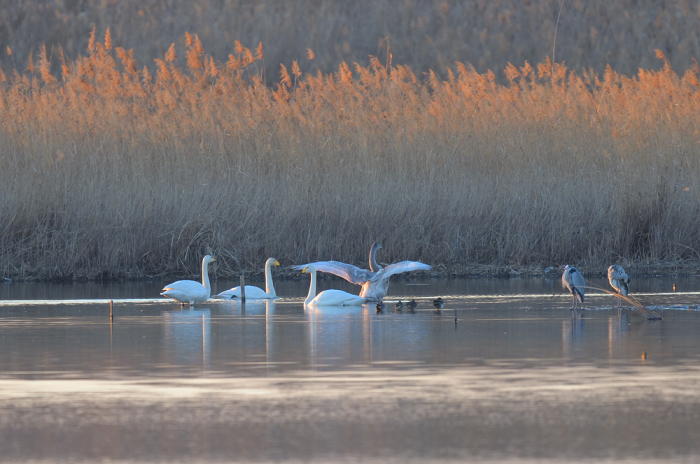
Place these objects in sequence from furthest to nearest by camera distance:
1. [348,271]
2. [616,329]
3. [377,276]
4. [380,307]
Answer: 1. [348,271]
2. [377,276]
3. [380,307]
4. [616,329]

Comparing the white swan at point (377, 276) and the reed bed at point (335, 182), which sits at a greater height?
the reed bed at point (335, 182)

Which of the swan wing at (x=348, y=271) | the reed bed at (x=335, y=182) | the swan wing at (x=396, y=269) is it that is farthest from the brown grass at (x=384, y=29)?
the swan wing at (x=396, y=269)

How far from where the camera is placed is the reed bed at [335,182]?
489 inches

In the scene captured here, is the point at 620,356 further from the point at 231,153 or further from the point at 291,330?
the point at 231,153

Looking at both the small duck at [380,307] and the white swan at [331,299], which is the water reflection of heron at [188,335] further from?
the small duck at [380,307]

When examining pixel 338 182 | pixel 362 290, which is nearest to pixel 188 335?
pixel 362 290

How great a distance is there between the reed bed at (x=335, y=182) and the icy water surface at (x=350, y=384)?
293cm

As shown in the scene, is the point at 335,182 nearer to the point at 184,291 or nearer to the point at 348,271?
the point at 348,271

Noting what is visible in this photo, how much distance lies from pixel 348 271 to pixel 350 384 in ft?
15.6

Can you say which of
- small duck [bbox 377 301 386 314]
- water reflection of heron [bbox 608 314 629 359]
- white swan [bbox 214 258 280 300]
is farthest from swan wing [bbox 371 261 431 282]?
water reflection of heron [bbox 608 314 629 359]

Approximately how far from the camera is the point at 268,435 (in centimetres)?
475

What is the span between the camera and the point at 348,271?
1058cm

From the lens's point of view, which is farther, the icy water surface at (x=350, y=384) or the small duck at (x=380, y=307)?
the small duck at (x=380, y=307)

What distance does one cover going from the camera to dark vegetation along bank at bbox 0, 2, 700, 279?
40.7 feet
